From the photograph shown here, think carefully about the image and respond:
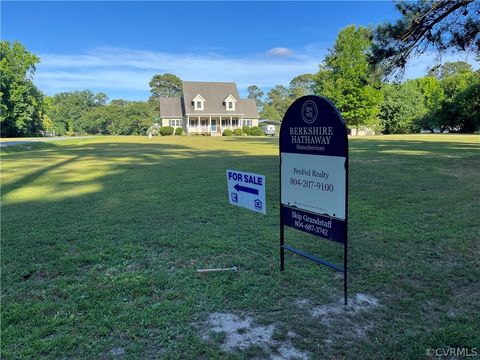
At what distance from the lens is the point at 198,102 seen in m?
52.0

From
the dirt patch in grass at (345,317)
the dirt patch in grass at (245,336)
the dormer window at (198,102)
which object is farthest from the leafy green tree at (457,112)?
the dirt patch in grass at (245,336)

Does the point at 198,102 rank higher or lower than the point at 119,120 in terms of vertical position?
higher

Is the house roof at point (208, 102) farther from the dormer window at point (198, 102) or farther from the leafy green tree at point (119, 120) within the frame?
the leafy green tree at point (119, 120)

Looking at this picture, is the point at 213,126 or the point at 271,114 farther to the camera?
the point at 271,114

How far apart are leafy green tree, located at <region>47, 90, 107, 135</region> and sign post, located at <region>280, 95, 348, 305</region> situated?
61.4m

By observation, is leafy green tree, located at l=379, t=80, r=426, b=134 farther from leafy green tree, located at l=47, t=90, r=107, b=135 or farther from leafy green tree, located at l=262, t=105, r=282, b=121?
leafy green tree, located at l=47, t=90, r=107, b=135

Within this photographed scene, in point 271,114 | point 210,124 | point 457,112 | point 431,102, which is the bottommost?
point 210,124

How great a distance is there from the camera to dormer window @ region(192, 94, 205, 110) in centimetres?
5191

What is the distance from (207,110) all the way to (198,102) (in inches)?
66.9

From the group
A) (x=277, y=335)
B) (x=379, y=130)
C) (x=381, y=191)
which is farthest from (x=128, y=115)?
(x=277, y=335)

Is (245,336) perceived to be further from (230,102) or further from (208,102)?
(230,102)

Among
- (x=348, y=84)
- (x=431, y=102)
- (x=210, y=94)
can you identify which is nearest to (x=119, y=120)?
(x=210, y=94)

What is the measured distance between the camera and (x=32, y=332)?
9.16 feet

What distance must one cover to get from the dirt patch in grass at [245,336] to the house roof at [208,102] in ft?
163
